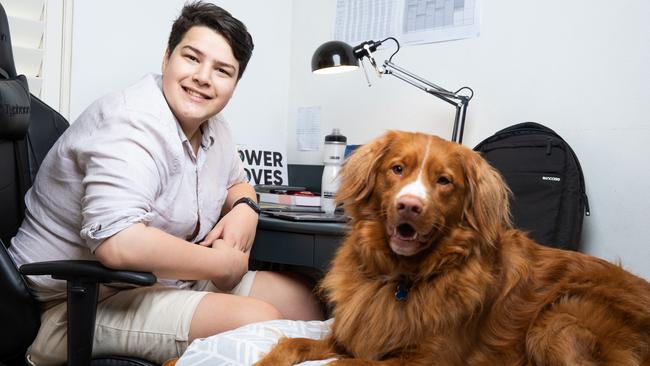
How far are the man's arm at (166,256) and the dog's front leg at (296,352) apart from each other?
1.05ft

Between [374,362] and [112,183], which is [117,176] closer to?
[112,183]

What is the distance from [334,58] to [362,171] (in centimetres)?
91

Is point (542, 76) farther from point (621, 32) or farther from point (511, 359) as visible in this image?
point (511, 359)

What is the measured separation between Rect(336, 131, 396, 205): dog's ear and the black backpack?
26.7 inches

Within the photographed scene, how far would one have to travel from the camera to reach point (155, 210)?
157 centimetres

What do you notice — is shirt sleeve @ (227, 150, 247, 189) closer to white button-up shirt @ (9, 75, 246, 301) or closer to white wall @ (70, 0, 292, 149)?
white button-up shirt @ (9, 75, 246, 301)

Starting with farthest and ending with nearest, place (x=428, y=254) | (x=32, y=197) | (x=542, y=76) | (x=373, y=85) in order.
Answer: (x=373, y=85) → (x=542, y=76) → (x=32, y=197) → (x=428, y=254)

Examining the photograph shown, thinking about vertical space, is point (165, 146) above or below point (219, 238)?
above

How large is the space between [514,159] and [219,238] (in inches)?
40.9

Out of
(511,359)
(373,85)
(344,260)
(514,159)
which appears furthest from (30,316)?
(373,85)

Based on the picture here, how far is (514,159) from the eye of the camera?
203cm

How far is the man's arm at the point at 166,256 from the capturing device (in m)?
1.36

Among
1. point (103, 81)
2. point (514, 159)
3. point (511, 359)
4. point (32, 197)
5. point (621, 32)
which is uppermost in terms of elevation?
point (621, 32)

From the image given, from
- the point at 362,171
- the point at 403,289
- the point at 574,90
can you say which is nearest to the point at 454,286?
the point at 403,289
